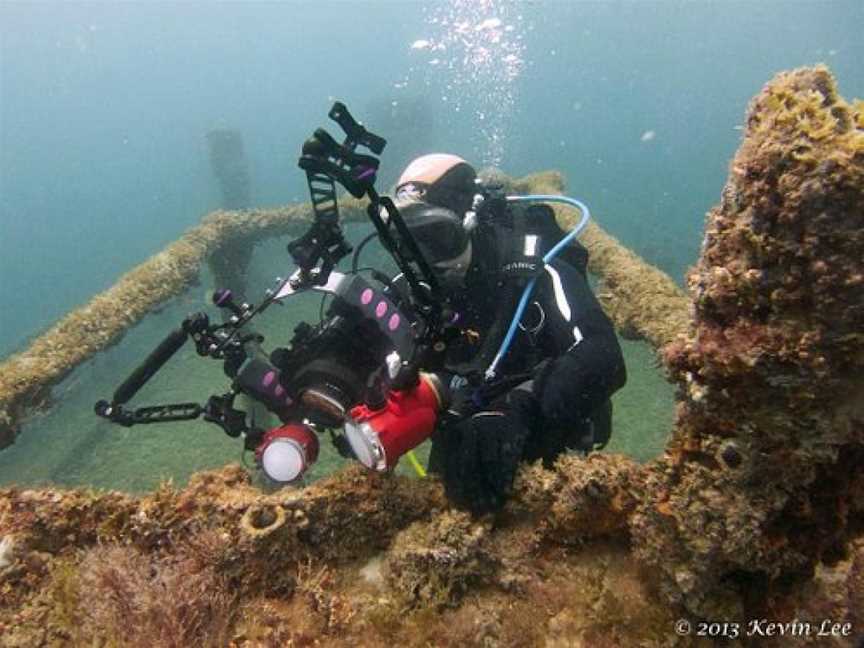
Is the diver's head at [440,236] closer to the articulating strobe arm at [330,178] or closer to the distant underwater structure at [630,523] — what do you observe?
the articulating strobe arm at [330,178]

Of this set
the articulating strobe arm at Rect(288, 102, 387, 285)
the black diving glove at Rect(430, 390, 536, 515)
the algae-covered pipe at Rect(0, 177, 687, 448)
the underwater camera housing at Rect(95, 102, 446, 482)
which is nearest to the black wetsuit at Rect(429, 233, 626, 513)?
the black diving glove at Rect(430, 390, 536, 515)

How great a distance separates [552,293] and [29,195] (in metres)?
174

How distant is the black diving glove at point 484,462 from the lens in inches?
105

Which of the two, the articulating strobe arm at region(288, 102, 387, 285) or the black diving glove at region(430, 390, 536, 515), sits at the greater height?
the articulating strobe arm at region(288, 102, 387, 285)

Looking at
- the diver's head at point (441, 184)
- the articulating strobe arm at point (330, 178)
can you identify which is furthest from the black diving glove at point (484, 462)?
the diver's head at point (441, 184)

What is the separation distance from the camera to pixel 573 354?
10.3 ft

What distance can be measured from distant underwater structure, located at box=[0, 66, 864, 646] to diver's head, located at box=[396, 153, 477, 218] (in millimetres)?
2134

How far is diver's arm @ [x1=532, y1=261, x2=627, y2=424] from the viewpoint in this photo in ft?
9.87

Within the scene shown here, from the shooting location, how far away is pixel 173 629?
7.22ft

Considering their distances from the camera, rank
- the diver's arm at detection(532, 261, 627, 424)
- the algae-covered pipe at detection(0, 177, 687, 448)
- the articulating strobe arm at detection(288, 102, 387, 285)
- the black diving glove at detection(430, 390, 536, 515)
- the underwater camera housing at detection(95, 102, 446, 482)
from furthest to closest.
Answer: the algae-covered pipe at detection(0, 177, 687, 448), the diver's arm at detection(532, 261, 627, 424), the black diving glove at detection(430, 390, 536, 515), the underwater camera housing at detection(95, 102, 446, 482), the articulating strobe arm at detection(288, 102, 387, 285)

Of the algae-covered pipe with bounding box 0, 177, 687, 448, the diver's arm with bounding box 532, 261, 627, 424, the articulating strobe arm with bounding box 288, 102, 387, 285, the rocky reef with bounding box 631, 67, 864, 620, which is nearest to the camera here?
the rocky reef with bounding box 631, 67, 864, 620

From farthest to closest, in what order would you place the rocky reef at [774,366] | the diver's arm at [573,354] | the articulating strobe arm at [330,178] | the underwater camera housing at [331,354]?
1. the diver's arm at [573,354]
2. the underwater camera housing at [331,354]
3. the articulating strobe arm at [330,178]
4. the rocky reef at [774,366]

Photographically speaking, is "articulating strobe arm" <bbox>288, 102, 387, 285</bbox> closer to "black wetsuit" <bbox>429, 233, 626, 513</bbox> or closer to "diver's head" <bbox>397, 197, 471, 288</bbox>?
"diver's head" <bbox>397, 197, 471, 288</bbox>

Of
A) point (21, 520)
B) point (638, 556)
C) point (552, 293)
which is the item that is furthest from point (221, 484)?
point (552, 293)
